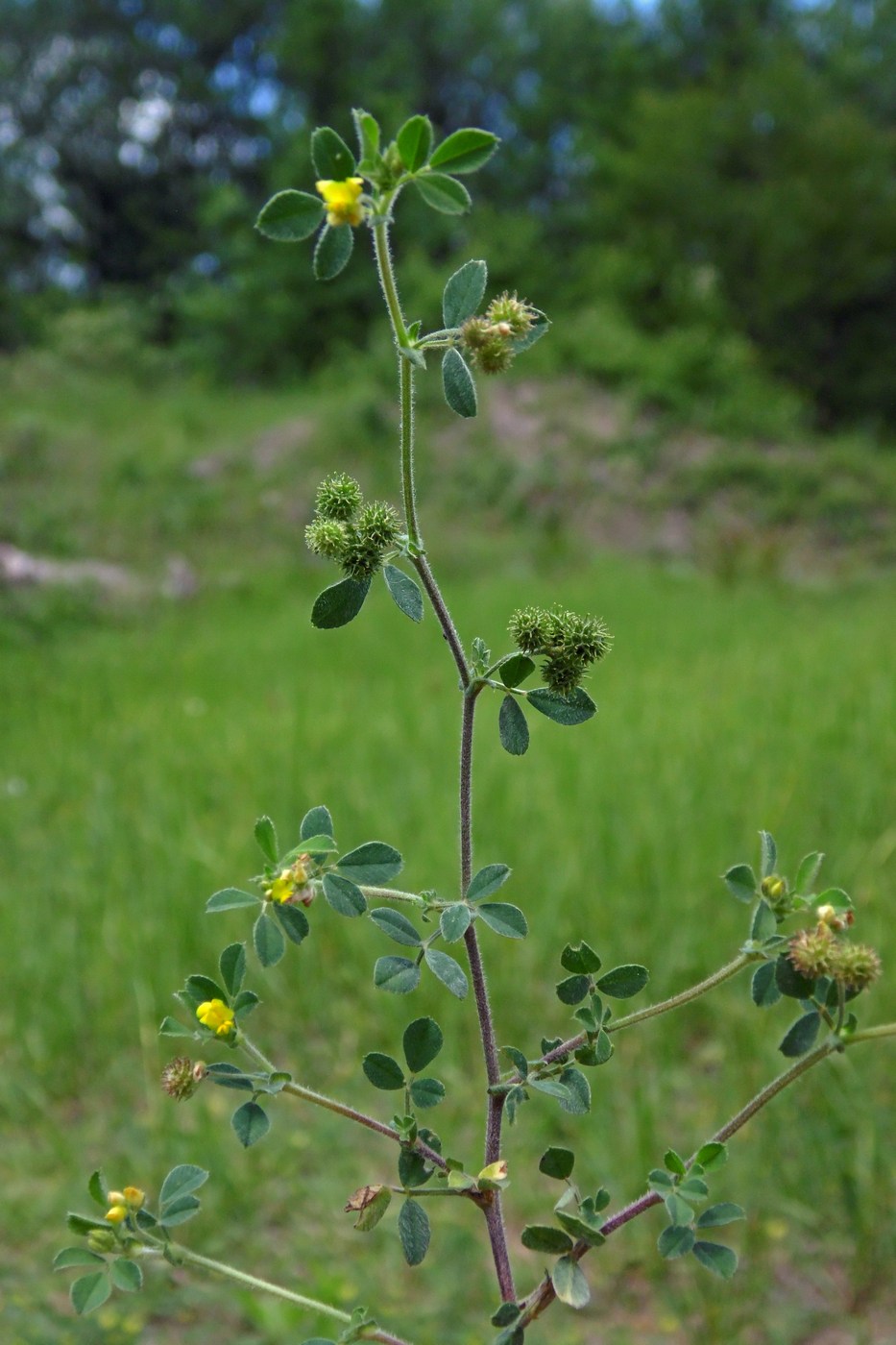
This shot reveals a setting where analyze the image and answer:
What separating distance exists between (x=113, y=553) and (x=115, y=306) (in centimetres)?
636

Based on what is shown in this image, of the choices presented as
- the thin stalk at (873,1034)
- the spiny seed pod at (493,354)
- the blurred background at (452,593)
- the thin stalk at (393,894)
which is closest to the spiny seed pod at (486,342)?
the spiny seed pod at (493,354)

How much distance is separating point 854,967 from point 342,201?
403 millimetres

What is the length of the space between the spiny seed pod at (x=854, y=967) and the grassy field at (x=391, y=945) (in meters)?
0.94

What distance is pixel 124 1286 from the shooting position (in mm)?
541

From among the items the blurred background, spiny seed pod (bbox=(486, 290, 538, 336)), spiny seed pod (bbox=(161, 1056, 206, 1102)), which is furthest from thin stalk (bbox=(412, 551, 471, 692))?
the blurred background

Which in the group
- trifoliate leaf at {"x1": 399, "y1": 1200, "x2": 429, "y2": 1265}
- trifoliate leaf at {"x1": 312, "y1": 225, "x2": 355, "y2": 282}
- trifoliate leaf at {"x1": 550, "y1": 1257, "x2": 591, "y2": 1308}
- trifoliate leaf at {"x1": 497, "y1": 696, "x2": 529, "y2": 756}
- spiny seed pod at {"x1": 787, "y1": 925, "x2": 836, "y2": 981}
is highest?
trifoliate leaf at {"x1": 312, "y1": 225, "x2": 355, "y2": 282}

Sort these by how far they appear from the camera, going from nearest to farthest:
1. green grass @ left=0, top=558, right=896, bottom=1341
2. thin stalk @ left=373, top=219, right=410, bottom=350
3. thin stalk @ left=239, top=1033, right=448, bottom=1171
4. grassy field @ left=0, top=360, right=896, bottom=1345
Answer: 1. thin stalk @ left=373, top=219, right=410, bottom=350
2. thin stalk @ left=239, top=1033, right=448, bottom=1171
3. grassy field @ left=0, top=360, right=896, bottom=1345
4. green grass @ left=0, top=558, right=896, bottom=1341

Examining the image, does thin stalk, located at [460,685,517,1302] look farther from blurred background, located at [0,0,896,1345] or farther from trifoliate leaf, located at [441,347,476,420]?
blurred background, located at [0,0,896,1345]

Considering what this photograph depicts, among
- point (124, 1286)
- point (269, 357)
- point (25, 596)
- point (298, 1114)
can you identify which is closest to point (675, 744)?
point (298, 1114)

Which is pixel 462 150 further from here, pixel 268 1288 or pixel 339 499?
pixel 268 1288

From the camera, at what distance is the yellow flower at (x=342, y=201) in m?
→ 0.45

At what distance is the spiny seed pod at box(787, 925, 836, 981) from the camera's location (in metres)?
0.54

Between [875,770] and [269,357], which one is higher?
[269,357]

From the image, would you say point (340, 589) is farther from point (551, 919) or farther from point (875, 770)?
point (875, 770)
